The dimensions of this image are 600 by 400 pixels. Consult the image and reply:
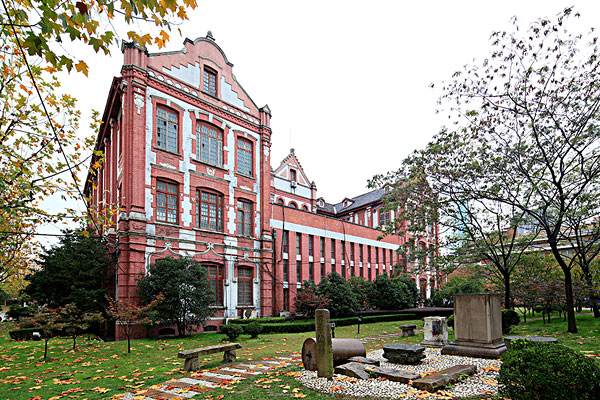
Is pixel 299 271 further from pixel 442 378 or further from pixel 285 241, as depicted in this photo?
pixel 442 378

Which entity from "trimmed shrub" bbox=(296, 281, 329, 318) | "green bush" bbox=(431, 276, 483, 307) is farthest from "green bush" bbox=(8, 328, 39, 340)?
"green bush" bbox=(431, 276, 483, 307)

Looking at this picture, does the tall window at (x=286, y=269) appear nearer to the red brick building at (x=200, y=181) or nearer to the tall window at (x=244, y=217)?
the red brick building at (x=200, y=181)

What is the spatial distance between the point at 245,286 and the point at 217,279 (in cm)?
228

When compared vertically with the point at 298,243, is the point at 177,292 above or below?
below

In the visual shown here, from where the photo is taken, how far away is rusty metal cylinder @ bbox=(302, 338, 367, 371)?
30.0 ft

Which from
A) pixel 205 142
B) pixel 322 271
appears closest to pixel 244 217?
pixel 205 142

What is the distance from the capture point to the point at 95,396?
25.6 ft

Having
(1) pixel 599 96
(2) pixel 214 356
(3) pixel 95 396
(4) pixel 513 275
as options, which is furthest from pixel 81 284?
(4) pixel 513 275

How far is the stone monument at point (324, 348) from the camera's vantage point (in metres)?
8.32

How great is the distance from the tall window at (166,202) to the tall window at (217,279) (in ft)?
12.0

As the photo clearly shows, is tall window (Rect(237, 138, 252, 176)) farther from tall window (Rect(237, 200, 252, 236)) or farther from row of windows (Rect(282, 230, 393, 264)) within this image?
row of windows (Rect(282, 230, 393, 264))

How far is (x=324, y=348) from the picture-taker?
839cm

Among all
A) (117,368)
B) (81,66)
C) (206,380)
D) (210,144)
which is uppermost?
(210,144)

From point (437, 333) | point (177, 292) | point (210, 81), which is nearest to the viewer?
point (437, 333)
